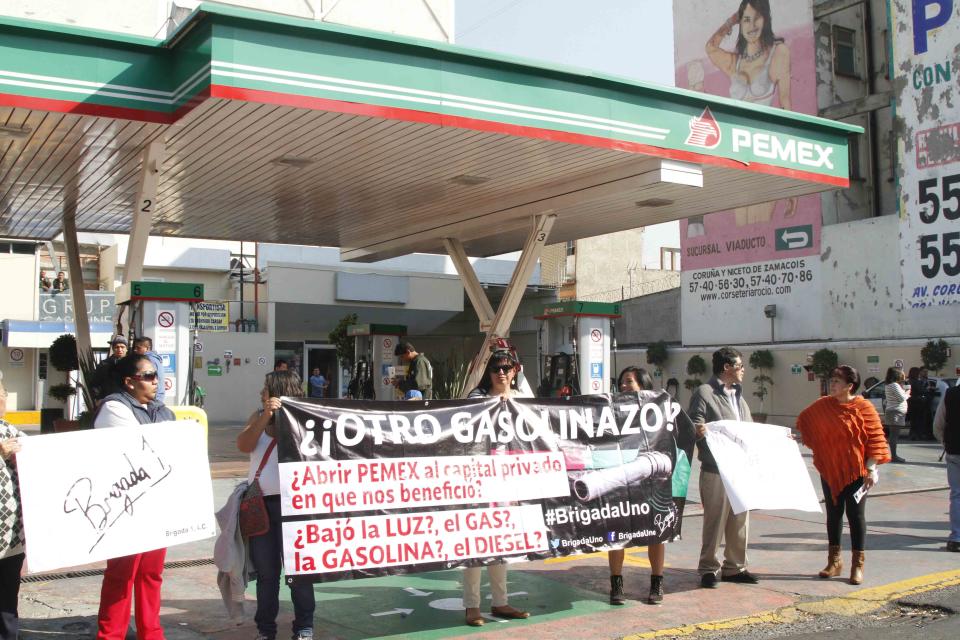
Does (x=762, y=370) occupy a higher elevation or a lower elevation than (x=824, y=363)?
lower

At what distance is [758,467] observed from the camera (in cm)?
723

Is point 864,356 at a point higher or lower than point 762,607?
higher

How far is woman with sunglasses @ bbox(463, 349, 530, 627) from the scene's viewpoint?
6.14 m

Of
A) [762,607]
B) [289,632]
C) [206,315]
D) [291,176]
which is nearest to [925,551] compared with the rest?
[762,607]

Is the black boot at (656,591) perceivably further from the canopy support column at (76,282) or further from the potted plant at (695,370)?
the potted plant at (695,370)

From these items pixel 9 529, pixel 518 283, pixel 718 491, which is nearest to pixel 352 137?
pixel 518 283

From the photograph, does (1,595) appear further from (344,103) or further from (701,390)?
(344,103)

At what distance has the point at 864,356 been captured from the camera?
85.0ft

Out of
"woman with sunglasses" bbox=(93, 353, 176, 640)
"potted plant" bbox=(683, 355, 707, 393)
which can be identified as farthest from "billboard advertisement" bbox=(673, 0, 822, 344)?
"woman with sunglasses" bbox=(93, 353, 176, 640)

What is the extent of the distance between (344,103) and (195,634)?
534cm

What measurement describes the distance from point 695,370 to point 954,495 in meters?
22.7

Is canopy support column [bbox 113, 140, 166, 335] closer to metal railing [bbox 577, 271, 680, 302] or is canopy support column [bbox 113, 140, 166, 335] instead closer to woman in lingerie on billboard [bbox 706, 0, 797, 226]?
woman in lingerie on billboard [bbox 706, 0, 797, 226]

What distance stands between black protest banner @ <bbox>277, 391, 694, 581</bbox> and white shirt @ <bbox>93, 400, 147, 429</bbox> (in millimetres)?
845

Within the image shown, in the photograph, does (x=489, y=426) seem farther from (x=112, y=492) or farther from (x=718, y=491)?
(x=112, y=492)
